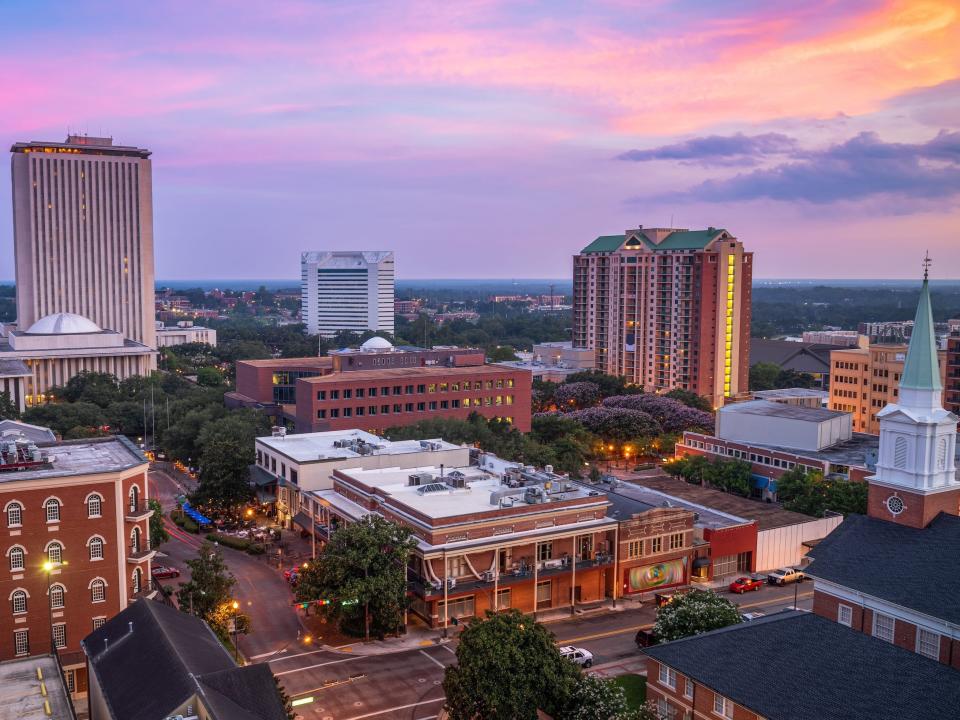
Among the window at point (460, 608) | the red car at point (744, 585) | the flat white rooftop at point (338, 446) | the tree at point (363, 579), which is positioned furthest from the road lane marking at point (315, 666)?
the red car at point (744, 585)

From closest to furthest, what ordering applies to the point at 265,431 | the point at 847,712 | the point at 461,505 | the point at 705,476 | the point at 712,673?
the point at 847,712, the point at 712,673, the point at 461,505, the point at 705,476, the point at 265,431

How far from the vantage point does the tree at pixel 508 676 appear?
39312mm

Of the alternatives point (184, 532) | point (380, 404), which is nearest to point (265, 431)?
point (380, 404)

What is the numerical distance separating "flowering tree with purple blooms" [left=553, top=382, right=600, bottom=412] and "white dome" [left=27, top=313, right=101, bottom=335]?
89704 millimetres

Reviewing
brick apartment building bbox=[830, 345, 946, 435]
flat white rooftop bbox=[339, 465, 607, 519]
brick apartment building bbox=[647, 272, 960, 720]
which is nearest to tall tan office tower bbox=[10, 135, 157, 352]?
flat white rooftop bbox=[339, 465, 607, 519]

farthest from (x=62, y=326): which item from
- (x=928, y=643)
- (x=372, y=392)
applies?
(x=928, y=643)

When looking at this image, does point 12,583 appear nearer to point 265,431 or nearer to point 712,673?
point 712,673

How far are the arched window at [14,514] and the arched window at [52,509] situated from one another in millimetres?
1273

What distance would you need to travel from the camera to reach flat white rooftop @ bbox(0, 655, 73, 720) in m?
36.8

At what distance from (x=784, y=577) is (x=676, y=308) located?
323ft

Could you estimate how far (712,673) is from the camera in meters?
38.8

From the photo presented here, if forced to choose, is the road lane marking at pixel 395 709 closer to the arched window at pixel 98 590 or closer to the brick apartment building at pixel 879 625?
the brick apartment building at pixel 879 625

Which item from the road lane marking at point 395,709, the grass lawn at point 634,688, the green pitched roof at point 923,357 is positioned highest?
the green pitched roof at point 923,357

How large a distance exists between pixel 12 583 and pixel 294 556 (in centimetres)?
2672
